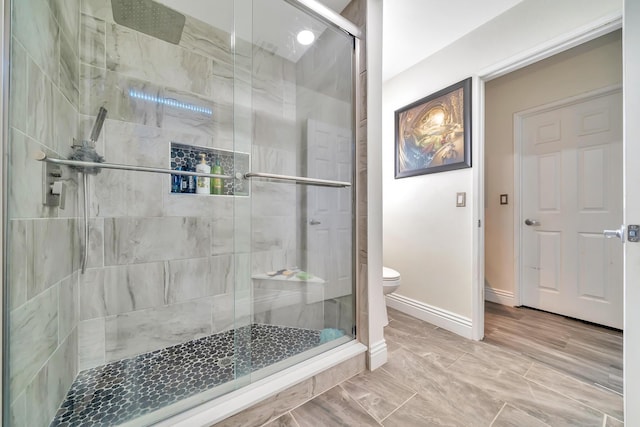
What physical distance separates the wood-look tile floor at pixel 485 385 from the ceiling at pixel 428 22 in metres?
2.32

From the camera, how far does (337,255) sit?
166 cm

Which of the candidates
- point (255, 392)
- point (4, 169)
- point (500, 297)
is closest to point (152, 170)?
point (4, 169)

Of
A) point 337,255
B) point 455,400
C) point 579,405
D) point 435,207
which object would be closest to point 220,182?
point 337,255

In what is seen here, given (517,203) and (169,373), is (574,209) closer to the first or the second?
(517,203)

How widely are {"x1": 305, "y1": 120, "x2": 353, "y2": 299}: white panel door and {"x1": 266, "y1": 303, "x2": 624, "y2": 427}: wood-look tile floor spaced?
1.81 ft

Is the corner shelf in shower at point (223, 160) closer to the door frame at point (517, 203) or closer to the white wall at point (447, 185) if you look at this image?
the white wall at point (447, 185)

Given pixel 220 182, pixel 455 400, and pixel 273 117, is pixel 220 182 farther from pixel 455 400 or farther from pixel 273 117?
pixel 455 400

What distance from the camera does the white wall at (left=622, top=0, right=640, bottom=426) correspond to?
899 mm

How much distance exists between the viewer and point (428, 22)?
69.1 inches

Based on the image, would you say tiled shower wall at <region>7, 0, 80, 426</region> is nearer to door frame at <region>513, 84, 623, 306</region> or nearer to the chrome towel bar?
the chrome towel bar

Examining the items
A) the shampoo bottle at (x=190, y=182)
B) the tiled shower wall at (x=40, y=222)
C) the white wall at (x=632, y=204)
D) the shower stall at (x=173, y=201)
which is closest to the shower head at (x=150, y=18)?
the shower stall at (x=173, y=201)

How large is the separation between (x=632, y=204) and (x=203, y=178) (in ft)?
7.24

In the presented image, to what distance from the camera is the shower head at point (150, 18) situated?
56.4 inches

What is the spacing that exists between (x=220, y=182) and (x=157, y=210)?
45cm
